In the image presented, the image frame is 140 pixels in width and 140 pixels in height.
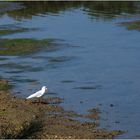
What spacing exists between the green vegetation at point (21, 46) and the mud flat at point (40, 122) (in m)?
8.77

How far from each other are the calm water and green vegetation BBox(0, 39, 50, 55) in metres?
0.73

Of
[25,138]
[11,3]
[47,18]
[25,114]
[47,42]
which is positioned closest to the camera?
[25,138]

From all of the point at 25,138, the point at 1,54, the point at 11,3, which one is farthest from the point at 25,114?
the point at 11,3

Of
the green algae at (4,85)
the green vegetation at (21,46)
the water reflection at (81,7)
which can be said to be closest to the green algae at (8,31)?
the green vegetation at (21,46)

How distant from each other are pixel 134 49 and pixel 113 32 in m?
5.44

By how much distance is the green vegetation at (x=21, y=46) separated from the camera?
2742 cm

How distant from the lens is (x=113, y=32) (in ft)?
109

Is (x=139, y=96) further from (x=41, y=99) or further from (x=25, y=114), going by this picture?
(x=25, y=114)

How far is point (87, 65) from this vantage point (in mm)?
24469

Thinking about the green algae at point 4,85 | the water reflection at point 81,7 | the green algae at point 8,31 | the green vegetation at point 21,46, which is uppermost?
the green algae at point 4,85

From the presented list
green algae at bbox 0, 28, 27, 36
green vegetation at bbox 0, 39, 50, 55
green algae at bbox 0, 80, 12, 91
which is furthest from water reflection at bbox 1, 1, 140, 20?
green algae at bbox 0, 80, 12, 91

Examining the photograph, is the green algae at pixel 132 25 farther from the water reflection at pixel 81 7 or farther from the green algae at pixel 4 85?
the green algae at pixel 4 85

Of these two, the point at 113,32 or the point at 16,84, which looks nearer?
the point at 16,84

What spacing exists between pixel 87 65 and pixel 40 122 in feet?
31.7
